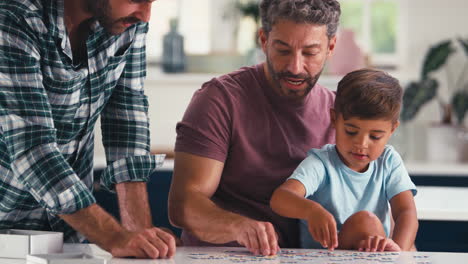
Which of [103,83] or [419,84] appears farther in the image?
[419,84]

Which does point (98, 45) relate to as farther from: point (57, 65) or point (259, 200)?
point (259, 200)

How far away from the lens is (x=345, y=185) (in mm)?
1910

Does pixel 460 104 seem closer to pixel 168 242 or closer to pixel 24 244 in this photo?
pixel 168 242

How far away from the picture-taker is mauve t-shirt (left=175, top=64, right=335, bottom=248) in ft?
6.43

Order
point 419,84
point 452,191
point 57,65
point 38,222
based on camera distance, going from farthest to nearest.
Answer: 1. point 419,84
2. point 452,191
3. point 38,222
4. point 57,65

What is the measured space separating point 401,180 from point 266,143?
368 mm

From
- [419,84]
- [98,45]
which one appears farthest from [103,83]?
[419,84]

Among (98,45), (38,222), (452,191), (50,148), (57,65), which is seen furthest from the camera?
(452,191)

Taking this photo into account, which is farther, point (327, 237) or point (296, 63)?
point (296, 63)

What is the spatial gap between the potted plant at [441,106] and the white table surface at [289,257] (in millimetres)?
3297

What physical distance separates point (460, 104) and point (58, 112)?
3.70 metres

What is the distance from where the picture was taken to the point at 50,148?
5.05ft

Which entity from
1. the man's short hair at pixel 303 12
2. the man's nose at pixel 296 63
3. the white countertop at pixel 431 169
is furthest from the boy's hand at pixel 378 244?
the white countertop at pixel 431 169

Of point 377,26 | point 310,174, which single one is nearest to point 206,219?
point 310,174
